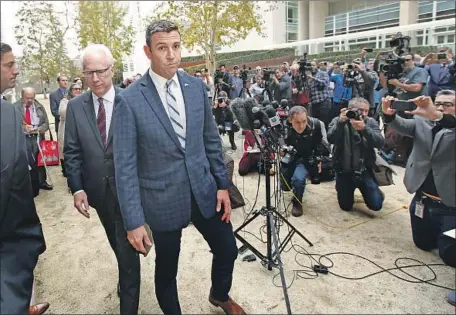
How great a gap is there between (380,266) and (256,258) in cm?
92

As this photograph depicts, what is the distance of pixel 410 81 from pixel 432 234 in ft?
7.95

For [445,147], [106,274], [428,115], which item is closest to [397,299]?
[445,147]

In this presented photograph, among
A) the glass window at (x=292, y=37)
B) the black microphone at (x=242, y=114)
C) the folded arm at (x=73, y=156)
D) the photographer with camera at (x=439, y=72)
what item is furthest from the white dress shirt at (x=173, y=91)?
the glass window at (x=292, y=37)

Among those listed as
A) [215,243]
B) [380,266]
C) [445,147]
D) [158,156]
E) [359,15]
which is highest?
[359,15]

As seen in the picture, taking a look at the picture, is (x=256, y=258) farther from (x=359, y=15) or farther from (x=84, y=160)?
(x=359, y=15)

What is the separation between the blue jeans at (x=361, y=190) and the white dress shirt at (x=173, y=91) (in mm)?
2445

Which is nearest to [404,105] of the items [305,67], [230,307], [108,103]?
[230,307]

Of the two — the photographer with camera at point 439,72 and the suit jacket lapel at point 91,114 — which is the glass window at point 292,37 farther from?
the suit jacket lapel at point 91,114

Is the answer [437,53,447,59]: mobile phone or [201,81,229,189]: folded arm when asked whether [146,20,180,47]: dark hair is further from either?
[437,53,447,59]: mobile phone

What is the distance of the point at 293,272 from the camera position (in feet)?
8.47

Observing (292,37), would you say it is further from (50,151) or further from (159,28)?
(159,28)

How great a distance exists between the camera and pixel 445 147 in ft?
6.79

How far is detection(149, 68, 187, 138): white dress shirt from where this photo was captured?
1621mm

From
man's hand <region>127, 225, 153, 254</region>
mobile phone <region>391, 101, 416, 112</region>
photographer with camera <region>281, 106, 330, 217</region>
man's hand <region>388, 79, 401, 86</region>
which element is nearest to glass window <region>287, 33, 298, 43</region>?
man's hand <region>388, 79, 401, 86</region>
